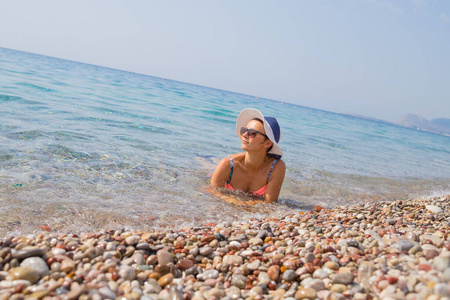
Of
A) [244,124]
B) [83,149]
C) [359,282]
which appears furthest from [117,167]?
[359,282]

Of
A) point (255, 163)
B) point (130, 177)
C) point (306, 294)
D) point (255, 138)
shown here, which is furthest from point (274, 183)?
point (306, 294)

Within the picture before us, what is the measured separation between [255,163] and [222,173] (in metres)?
0.53

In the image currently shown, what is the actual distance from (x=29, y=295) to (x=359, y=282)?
73.2 inches

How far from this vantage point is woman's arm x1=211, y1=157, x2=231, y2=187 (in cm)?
562

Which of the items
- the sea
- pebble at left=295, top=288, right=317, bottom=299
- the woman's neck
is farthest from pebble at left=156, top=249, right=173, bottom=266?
the woman's neck

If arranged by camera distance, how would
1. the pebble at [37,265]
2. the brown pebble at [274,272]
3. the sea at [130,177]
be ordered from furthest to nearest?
1. the sea at [130,177]
2. the brown pebble at [274,272]
3. the pebble at [37,265]

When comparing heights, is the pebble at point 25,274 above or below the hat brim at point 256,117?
below

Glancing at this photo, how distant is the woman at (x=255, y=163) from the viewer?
5.39 metres

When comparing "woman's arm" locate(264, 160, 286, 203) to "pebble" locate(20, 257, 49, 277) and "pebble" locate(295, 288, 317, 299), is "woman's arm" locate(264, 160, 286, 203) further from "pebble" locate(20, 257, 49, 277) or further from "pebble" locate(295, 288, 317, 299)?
"pebble" locate(20, 257, 49, 277)

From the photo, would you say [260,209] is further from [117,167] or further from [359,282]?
[359,282]

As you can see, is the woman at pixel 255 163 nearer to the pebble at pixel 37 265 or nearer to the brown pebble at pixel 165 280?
the brown pebble at pixel 165 280

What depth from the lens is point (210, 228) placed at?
143 inches

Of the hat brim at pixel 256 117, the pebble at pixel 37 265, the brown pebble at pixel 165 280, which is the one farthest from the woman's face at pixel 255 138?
the pebble at pixel 37 265

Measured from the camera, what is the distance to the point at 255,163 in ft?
18.5
